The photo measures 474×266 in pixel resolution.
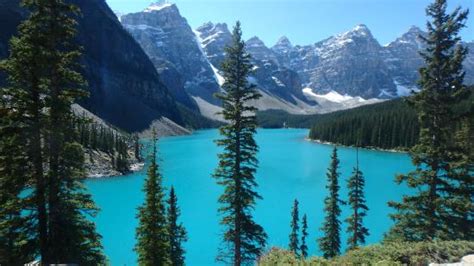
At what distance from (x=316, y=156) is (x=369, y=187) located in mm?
48592

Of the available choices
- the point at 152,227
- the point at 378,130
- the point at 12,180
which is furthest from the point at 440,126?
the point at 378,130

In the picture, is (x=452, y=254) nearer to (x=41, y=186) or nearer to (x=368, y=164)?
(x=41, y=186)

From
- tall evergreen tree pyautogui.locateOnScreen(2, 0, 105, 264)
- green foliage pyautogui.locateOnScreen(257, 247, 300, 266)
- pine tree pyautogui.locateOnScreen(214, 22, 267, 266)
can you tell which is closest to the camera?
green foliage pyautogui.locateOnScreen(257, 247, 300, 266)

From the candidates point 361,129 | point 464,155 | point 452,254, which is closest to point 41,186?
point 452,254

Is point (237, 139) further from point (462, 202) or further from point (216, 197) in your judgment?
point (216, 197)

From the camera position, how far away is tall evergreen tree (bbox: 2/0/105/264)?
13.7m

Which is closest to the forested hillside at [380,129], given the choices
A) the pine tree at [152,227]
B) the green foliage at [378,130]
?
the green foliage at [378,130]

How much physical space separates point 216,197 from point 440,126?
5098 centimetres

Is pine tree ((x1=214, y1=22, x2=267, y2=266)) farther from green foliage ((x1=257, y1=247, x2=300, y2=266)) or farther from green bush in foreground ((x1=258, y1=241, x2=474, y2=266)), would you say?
green bush in foreground ((x1=258, y1=241, x2=474, y2=266))

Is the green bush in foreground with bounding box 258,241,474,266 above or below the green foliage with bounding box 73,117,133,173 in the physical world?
above

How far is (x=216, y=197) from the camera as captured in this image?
216ft

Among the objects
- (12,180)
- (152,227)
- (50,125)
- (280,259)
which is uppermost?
(50,125)

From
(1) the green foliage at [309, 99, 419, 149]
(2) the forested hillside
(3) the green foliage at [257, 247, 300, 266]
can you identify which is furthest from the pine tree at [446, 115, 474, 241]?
(1) the green foliage at [309, 99, 419, 149]

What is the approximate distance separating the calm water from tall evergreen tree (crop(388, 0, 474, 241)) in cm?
285
